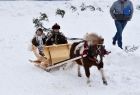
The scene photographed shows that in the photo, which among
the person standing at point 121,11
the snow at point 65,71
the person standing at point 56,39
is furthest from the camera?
the person standing at point 121,11

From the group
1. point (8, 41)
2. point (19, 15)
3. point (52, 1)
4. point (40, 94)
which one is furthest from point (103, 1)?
point (40, 94)

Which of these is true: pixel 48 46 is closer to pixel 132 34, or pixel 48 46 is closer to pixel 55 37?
pixel 55 37

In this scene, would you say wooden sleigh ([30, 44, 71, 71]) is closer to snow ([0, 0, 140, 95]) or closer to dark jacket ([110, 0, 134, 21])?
snow ([0, 0, 140, 95])

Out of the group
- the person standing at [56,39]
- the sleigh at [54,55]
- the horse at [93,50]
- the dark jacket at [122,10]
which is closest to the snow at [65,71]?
the sleigh at [54,55]

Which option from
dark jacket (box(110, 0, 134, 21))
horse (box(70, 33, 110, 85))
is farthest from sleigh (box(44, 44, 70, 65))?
dark jacket (box(110, 0, 134, 21))

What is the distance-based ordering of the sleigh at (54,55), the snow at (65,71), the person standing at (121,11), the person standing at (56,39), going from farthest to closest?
the person standing at (121,11), the person standing at (56,39), the sleigh at (54,55), the snow at (65,71)

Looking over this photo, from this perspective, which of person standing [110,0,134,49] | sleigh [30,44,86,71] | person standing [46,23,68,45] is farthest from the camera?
person standing [110,0,134,49]

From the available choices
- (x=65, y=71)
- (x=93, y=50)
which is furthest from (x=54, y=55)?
(x=93, y=50)

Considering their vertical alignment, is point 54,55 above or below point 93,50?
below

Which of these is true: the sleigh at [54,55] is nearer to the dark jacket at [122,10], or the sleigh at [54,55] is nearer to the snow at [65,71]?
the snow at [65,71]

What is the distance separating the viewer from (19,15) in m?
22.7

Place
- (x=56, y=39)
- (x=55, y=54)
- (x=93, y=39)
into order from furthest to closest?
(x=56, y=39)
(x=55, y=54)
(x=93, y=39)

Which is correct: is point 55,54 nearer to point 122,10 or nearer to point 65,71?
point 65,71

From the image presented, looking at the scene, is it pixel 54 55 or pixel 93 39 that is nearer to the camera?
pixel 93 39
